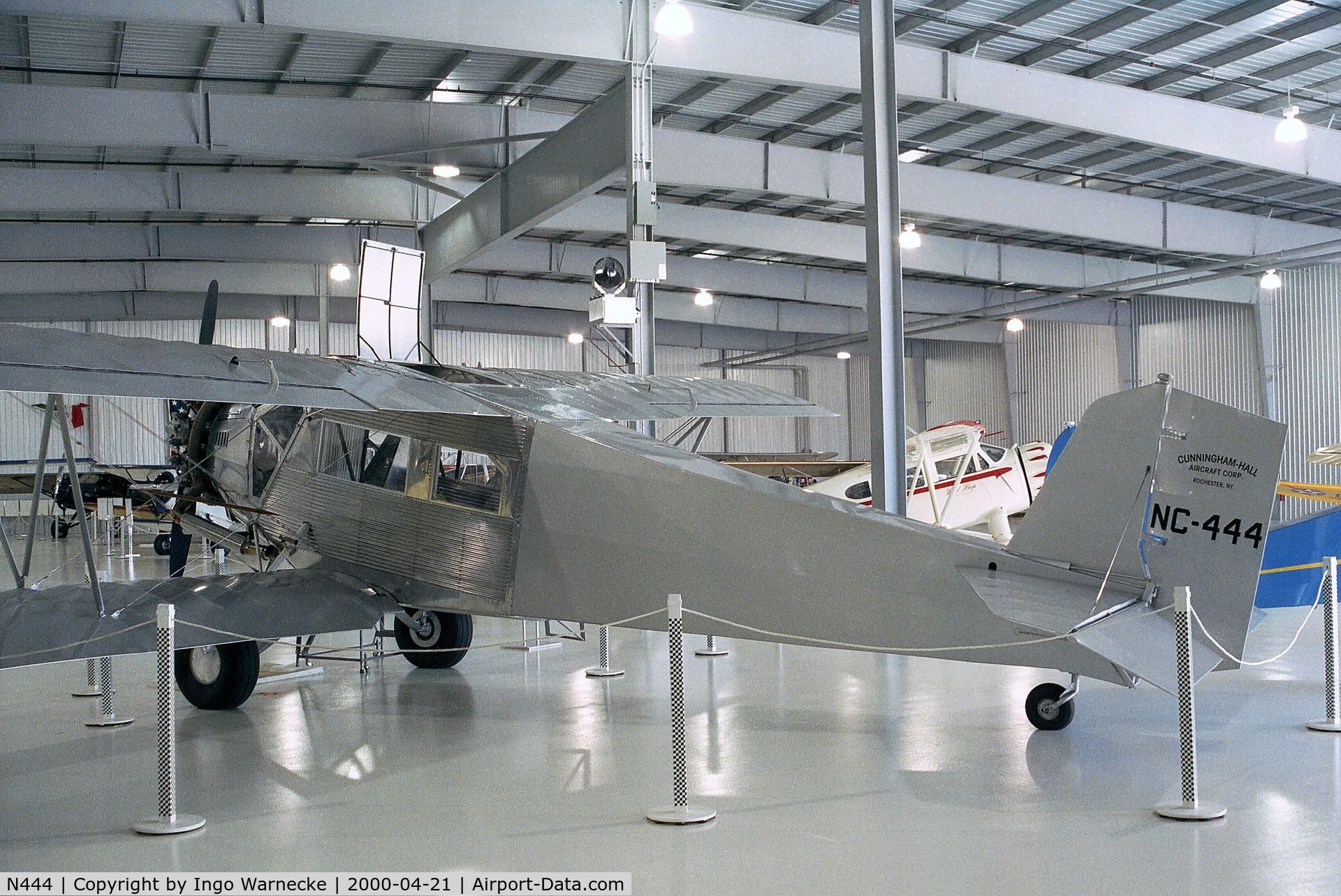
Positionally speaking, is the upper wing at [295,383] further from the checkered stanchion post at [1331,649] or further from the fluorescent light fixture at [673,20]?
the checkered stanchion post at [1331,649]

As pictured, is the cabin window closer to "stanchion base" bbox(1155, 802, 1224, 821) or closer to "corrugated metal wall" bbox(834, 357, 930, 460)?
"stanchion base" bbox(1155, 802, 1224, 821)

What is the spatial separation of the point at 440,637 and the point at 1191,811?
629 cm

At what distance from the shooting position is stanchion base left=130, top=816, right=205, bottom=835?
4934 mm

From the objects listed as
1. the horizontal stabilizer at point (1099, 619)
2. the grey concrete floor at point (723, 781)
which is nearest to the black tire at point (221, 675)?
the grey concrete floor at point (723, 781)

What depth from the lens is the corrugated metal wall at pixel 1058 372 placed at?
30.9 meters

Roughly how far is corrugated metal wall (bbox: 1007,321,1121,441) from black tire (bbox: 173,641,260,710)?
27039 millimetres

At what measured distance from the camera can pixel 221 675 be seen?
772 cm

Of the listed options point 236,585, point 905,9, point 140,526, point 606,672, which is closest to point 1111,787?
point 606,672

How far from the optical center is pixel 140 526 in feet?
99.7

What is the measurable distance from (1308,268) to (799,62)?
17961 millimetres

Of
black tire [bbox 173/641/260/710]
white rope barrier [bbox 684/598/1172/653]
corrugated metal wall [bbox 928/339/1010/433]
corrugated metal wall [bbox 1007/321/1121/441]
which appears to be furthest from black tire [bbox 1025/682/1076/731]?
corrugated metal wall [bbox 928/339/1010/433]

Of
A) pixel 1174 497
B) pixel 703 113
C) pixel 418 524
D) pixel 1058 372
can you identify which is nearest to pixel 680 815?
pixel 1174 497

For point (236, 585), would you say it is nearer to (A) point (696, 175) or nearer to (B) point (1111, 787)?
(B) point (1111, 787)

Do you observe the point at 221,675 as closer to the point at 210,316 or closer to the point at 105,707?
the point at 105,707
